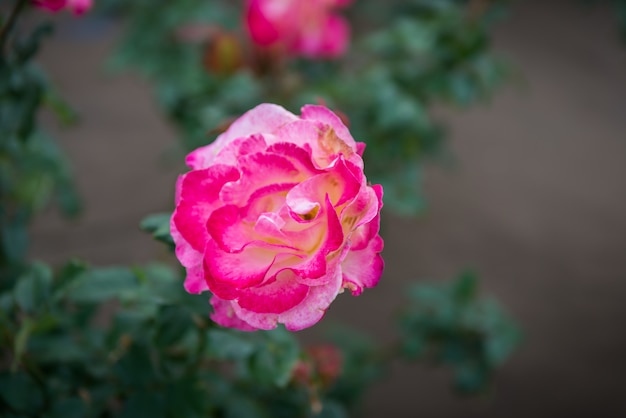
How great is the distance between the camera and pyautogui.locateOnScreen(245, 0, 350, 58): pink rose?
1061 mm

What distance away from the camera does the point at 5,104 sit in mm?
750

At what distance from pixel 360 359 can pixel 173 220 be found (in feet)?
3.07

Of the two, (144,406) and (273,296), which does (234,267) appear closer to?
(273,296)

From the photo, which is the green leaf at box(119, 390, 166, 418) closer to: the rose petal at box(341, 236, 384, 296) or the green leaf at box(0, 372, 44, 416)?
the green leaf at box(0, 372, 44, 416)

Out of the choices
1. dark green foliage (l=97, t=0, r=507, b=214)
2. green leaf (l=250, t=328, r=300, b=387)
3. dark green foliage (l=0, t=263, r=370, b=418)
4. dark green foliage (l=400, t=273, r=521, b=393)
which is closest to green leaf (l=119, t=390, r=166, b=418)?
dark green foliage (l=0, t=263, r=370, b=418)

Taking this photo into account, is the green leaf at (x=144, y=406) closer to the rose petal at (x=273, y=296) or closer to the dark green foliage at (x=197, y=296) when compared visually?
the dark green foliage at (x=197, y=296)

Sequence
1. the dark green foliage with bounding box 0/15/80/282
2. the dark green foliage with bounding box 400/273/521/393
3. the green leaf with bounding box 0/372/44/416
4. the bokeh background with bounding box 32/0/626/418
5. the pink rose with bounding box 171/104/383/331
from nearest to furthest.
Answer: the pink rose with bounding box 171/104/383/331
the green leaf with bounding box 0/372/44/416
the dark green foliage with bounding box 0/15/80/282
the dark green foliage with bounding box 400/273/521/393
the bokeh background with bounding box 32/0/626/418

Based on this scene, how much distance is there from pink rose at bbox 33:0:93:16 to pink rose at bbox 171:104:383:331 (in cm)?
28

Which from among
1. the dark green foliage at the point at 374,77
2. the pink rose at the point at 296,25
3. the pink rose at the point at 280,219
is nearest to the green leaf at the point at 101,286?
the pink rose at the point at 280,219

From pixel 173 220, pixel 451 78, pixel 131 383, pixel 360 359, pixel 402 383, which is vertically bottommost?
pixel 402 383

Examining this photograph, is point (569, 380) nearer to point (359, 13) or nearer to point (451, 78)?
point (451, 78)

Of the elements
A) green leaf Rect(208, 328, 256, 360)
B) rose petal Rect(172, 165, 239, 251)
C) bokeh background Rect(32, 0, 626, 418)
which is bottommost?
bokeh background Rect(32, 0, 626, 418)

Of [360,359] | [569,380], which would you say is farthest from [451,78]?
[569,380]

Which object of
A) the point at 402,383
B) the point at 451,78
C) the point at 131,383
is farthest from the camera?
the point at 402,383
